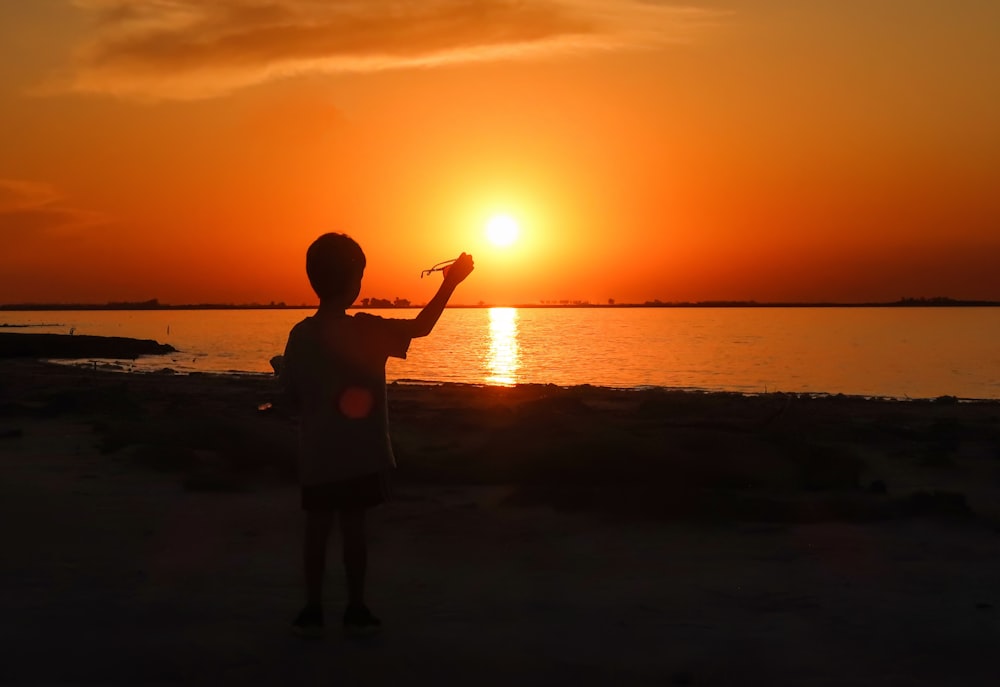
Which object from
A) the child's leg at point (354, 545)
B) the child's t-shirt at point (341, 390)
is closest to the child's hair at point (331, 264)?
the child's t-shirt at point (341, 390)

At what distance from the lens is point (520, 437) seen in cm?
885

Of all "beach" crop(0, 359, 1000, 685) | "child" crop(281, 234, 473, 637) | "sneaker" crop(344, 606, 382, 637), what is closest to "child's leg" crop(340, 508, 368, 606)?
"child" crop(281, 234, 473, 637)

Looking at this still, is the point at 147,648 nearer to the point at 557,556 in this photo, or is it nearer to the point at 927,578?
the point at 557,556

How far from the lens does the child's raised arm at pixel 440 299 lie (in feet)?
14.3

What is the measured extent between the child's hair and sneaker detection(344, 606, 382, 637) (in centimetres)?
149

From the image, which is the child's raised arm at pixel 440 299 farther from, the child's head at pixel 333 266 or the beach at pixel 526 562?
the beach at pixel 526 562

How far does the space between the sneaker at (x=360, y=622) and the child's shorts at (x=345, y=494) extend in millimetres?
472

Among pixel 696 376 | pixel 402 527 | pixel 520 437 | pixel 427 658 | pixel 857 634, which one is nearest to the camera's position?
pixel 427 658

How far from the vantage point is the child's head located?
14.3 ft

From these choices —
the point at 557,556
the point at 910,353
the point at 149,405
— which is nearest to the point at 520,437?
the point at 557,556

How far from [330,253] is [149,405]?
13276mm

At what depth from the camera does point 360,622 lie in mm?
4168

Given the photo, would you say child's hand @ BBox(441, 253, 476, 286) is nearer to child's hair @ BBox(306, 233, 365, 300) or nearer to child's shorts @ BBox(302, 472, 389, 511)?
child's hair @ BBox(306, 233, 365, 300)

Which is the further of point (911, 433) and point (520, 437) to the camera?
point (911, 433)
